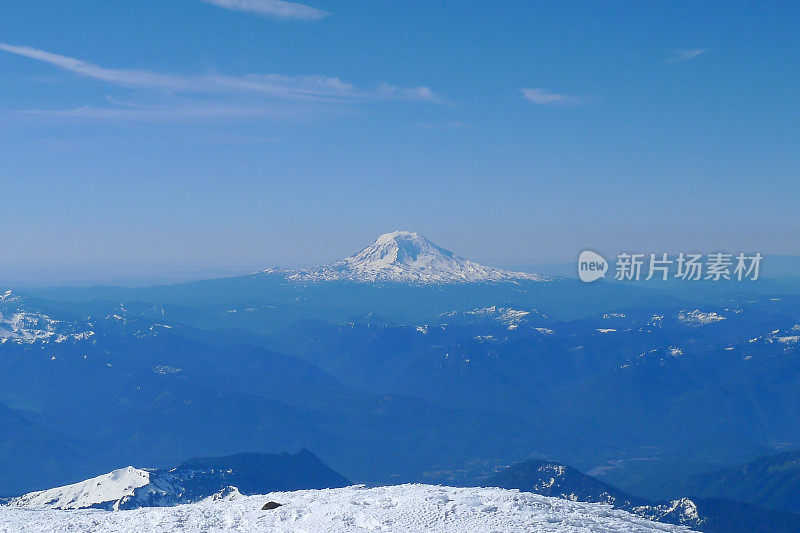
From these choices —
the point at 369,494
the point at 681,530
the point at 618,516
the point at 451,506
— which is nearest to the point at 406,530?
the point at 451,506

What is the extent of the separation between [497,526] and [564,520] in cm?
712

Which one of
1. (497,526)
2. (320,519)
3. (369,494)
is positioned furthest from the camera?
(369,494)

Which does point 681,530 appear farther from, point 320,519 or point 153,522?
point 153,522

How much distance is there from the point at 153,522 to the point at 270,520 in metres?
11.4

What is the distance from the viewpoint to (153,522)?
6881 centimetres

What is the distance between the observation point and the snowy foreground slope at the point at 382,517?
64562mm

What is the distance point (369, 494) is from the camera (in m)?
76.5

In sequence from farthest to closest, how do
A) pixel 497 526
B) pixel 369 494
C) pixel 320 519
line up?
pixel 369 494 → pixel 320 519 → pixel 497 526

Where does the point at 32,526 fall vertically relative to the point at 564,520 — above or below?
below

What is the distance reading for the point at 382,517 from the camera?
66562 millimetres

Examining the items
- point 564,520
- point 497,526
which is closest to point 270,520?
point 497,526

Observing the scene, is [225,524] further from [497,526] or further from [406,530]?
[497,526]

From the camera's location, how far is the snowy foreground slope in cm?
6456

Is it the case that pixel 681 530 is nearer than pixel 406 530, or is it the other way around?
pixel 406 530
